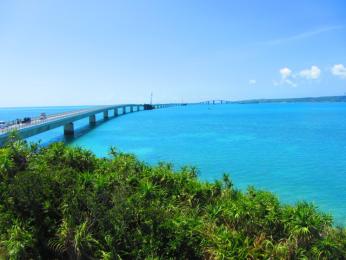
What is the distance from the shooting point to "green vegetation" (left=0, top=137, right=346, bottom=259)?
671cm

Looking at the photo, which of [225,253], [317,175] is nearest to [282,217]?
[225,253]

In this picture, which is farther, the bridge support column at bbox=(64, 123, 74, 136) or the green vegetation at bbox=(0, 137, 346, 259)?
the bridge support column at bbox=(64, 123, 74, 136)

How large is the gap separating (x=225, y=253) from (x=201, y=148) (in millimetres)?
27172

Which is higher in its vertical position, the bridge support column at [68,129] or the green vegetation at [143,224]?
the green vegetation at [143,224]

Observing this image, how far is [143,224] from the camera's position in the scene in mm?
7578

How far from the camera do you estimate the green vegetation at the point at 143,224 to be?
6.71m

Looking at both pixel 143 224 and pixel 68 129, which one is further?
pixel 68 129

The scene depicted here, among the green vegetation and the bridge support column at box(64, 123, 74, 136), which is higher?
the green vegetation

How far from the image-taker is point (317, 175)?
2102 centimetres

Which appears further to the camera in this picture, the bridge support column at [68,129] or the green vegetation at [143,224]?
the bridge support column at [68,129]

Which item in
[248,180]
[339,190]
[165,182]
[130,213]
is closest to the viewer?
[130,213]

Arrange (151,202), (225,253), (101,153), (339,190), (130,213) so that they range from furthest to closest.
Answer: (101,153), (339,190), (151,202), (130,213), (225,253)

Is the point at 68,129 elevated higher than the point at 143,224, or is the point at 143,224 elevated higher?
the point at 143,224

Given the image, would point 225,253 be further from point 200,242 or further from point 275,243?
point 275,243
